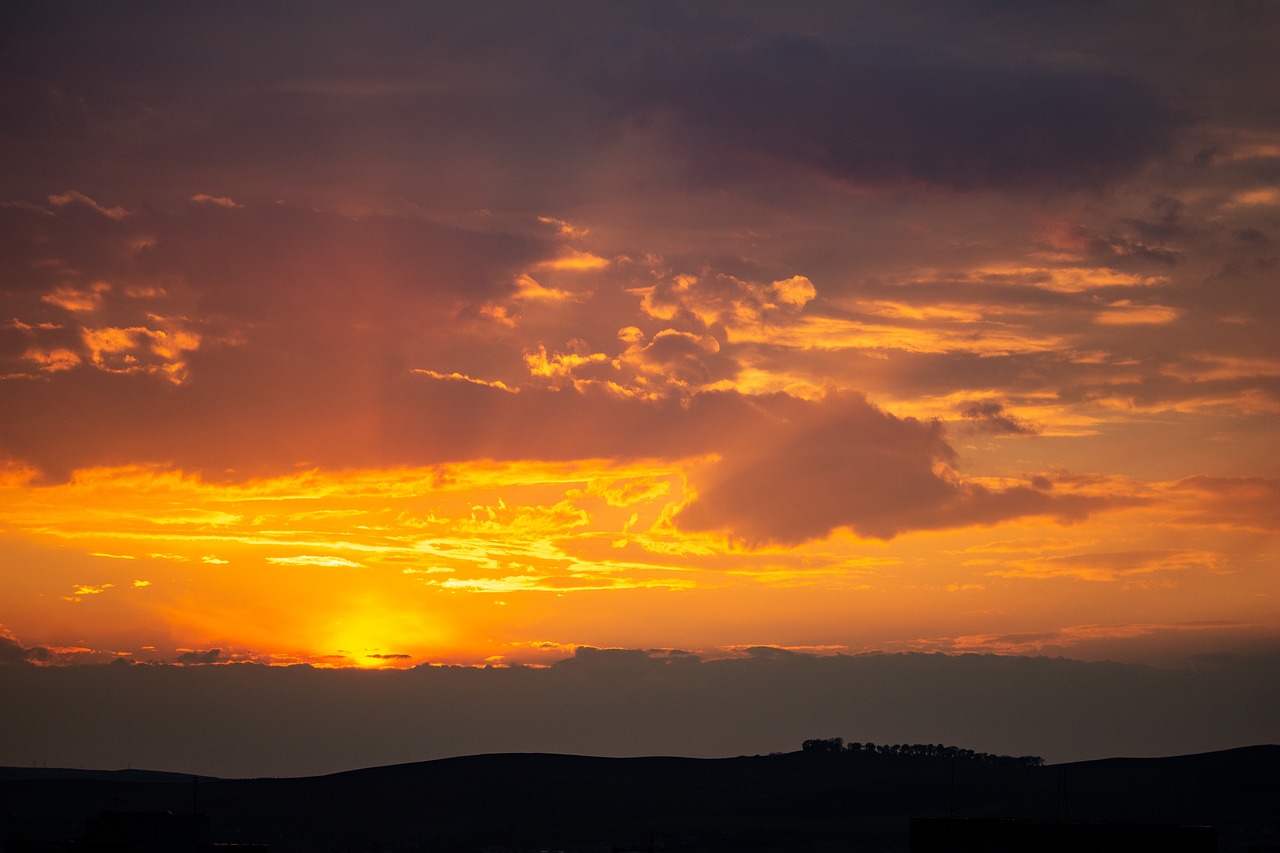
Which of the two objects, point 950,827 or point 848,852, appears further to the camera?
point 848,852

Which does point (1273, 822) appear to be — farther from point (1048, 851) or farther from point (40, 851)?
point (40, 851)

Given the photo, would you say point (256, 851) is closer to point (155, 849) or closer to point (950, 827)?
point (155, 849)

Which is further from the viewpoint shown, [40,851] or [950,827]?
[40,851]

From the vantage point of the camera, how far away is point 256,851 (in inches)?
4122

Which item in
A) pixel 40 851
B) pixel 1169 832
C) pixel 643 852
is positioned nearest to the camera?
pixel 1169 832

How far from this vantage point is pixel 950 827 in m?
84.3

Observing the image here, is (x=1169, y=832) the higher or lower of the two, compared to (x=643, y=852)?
higher

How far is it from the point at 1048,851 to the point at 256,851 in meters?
59.2

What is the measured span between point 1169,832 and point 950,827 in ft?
41.8

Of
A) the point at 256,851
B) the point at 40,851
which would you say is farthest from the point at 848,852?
the point at 40,851

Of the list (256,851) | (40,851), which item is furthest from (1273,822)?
(40,851)

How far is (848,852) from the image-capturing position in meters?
199

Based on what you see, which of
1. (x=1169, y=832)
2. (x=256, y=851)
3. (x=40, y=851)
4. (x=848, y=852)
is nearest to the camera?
(x=1169, y=832)

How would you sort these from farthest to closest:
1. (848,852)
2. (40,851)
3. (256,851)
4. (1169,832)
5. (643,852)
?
1. (848,852)
2. (643,852)
3. (256,851)
4. (40,851)
5. (1169,832)
